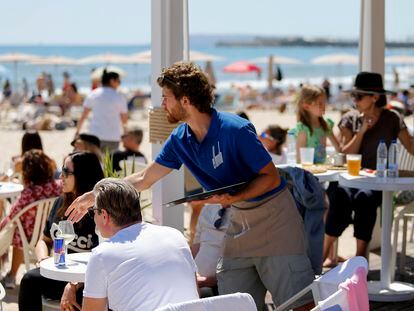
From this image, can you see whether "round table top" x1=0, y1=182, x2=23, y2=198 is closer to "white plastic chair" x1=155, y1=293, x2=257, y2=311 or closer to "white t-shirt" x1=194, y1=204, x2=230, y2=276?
"white t-shirt" x1=194, y1=204, x2=230, y2=276

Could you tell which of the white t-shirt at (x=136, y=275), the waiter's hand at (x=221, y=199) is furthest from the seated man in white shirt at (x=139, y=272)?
the waiter's hand at (x=221, y=199)

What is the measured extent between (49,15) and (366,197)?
91.1m

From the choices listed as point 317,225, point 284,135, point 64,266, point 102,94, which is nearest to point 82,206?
point 64,266

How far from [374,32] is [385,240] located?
2223mm

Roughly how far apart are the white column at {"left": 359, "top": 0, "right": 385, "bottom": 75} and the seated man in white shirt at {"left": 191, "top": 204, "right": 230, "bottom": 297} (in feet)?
9.14

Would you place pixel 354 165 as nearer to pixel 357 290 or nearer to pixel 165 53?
pixel 165 53

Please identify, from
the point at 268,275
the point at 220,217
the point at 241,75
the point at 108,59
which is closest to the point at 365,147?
the point at 220,217

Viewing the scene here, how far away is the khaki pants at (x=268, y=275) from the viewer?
12.7 ft

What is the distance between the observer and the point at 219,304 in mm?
2824

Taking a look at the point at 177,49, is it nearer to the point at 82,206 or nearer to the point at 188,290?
the point at 82,206

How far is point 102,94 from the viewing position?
8.80 m

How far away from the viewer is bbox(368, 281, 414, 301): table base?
209 inches

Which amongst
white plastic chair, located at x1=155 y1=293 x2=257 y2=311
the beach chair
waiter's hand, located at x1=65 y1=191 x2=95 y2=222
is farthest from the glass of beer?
white plastic chair, located at x1=155 y1=293 x2=257 y2=311

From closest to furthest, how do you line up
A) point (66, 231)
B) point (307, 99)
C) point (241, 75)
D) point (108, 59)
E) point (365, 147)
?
point (66, 231)
point (365, 147)
point (307, 99)
point (108, 59)
point (241, 75)
